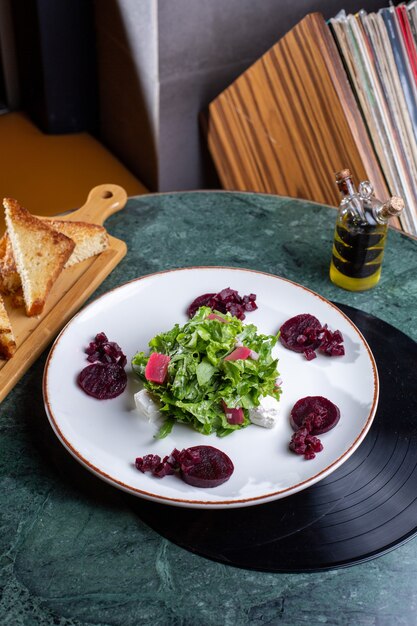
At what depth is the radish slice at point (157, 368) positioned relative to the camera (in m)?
1.31

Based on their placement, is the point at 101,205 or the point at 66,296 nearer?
the point at 66,296

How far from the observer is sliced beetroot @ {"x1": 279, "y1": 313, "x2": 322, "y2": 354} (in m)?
1.47

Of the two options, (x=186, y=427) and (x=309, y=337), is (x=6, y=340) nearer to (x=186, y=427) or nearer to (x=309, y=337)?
(x=186, y=427)

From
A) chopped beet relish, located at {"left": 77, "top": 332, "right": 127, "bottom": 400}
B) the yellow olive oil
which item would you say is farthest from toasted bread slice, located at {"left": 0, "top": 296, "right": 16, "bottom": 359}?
the yellow olive oil

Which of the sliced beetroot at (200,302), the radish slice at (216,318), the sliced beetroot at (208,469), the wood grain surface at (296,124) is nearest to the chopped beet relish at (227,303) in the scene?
the sliced beetroot at (200,302)

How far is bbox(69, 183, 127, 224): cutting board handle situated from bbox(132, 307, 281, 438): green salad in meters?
0.62

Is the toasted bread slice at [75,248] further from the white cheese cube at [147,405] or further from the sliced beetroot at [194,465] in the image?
the sliced beetroot at [194,465]

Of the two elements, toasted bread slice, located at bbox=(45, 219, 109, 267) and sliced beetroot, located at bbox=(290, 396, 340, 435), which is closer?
sliced beetroot, located at bbox=(290, 396, 340, 435)

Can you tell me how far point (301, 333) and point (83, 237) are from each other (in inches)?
21.4

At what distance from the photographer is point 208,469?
121 cm

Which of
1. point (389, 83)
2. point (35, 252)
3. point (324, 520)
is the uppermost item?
point (35, 252)

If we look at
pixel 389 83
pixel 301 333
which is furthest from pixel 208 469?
pixel 389 83

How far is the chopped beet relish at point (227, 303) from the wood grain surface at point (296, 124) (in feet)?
2.18

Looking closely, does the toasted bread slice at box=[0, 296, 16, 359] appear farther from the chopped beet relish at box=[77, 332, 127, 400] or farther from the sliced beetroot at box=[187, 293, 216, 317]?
the sliced beetroot at box=[187, 293, 216, 317]
